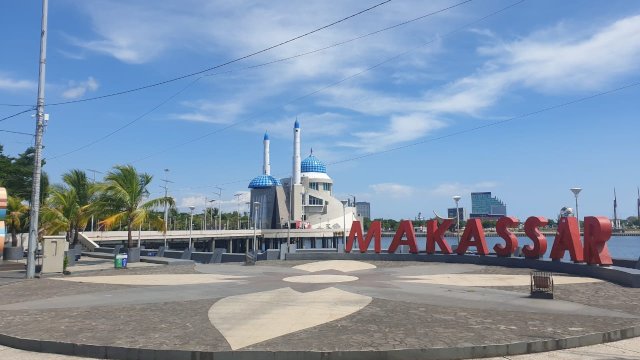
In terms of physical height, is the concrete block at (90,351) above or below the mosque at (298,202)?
below

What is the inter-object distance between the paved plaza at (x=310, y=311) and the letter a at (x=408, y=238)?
28.6 ft

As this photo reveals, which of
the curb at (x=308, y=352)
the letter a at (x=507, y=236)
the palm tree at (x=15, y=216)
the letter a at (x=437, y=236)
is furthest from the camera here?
the palm tree at (x=15, y=216)

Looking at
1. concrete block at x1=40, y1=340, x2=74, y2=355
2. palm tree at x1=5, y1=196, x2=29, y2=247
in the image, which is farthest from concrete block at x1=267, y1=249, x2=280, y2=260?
concrete block at x1=40, y1=340, x2=74, y2=355

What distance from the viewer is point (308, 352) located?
9078 millimetres

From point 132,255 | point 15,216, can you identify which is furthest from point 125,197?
point 15,216

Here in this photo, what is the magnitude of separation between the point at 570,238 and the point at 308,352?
1928 centimetres

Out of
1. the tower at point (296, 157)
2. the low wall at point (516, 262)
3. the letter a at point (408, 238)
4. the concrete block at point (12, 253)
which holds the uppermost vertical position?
the tower at point (296, 157)

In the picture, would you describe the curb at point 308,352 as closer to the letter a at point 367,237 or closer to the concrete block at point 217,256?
the concrete block at point 217,256

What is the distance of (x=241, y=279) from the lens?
2266cm

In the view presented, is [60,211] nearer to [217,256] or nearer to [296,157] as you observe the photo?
[217,256]

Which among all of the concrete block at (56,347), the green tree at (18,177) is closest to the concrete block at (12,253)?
the green tree at (18,177)

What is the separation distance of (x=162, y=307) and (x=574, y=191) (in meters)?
24.2

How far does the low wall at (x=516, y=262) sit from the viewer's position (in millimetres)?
20125

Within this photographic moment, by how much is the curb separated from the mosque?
108m
